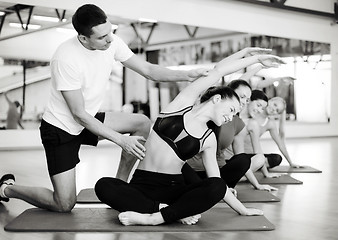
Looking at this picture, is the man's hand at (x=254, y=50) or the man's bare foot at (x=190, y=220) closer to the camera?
the man's bare foot at (x=190, y=220)

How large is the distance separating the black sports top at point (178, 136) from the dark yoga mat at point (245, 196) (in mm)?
827

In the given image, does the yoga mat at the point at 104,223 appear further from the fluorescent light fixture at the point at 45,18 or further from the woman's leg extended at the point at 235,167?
the fluorescent light fixture at the point at 45,18

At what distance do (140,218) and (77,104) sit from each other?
0.65 meters

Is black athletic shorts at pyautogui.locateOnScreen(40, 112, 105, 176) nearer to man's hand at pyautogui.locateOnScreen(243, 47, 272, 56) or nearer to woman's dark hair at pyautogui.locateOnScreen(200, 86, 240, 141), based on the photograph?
woman's dark hair at pyautogui.locateOnScreen(200, 86, 240, 141)

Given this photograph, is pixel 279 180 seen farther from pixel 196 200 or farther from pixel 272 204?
pixel 196 200

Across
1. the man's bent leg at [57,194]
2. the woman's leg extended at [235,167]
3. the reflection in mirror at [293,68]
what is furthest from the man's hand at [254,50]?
the reflection in mirror at [293,68]

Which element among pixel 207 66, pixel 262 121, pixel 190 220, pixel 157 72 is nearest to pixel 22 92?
pixel 207 66

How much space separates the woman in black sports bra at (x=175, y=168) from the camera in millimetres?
2254

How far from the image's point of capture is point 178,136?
92.0 inches

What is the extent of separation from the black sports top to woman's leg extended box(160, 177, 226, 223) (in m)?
0.18

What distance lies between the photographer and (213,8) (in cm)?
809

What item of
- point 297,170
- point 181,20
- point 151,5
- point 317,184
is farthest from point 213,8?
point 317,184

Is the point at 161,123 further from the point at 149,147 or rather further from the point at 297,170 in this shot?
the point at 297,170

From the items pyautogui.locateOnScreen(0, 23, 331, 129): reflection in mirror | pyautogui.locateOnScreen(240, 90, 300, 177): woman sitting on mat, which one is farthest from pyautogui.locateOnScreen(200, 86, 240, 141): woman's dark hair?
pyautogui.locateOnScreen(0, 23, 331, 129): reflection in mirror
